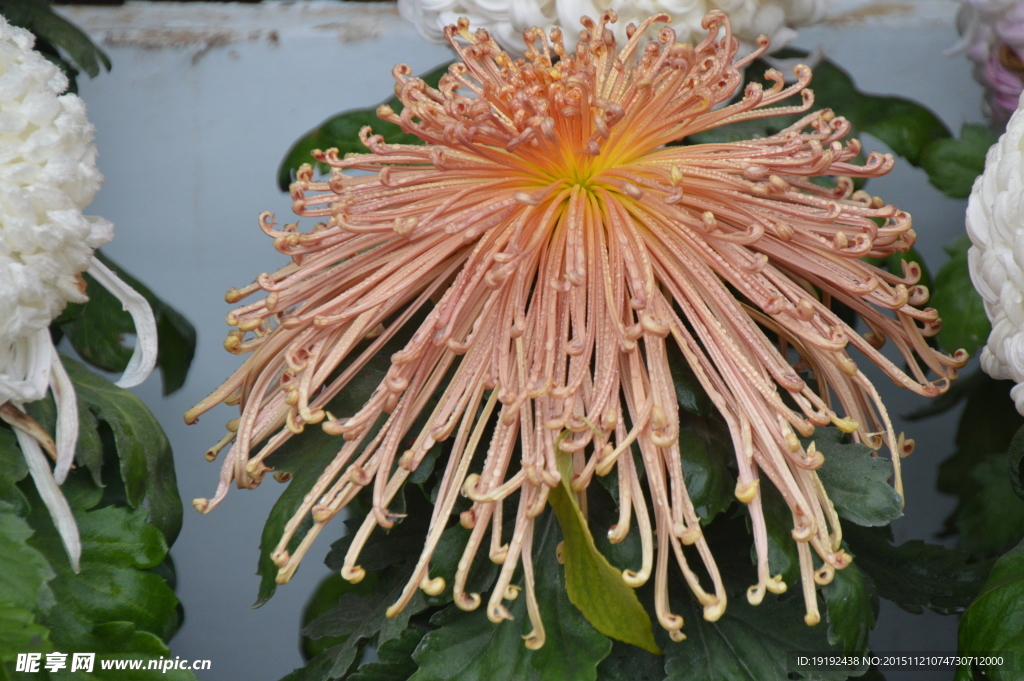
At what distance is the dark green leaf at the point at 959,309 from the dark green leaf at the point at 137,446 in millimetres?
525

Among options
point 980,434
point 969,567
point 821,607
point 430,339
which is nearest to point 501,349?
point 430,339

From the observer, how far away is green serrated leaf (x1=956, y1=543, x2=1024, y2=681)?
0.46 meters

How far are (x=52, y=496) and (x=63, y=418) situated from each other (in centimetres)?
4

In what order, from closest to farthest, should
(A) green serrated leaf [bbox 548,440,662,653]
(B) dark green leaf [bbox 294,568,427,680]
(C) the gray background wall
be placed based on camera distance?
(A) green serrated leaf [bbox 548,440,662,653] < (B) dark green leaf [bbox 294,568,427,680] < (C) the gray background wall

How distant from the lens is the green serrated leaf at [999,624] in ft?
1.50

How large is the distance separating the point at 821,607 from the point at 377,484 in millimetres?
251

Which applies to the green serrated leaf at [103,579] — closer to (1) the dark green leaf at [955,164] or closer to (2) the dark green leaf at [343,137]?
(2) the dark green leaf at [343,137]

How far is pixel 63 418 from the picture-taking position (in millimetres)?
488

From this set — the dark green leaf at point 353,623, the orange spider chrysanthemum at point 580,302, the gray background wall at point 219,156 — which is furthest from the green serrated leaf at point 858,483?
the gray background wall at point 219,156

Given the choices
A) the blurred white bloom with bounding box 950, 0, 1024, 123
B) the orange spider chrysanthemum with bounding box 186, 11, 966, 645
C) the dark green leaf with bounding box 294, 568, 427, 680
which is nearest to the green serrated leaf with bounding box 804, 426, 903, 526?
the orange spider chrysanthemum with bounding box 186, 11, 966, 645

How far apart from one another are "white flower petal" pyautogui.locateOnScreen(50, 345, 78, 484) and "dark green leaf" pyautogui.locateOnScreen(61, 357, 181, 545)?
0.11ft

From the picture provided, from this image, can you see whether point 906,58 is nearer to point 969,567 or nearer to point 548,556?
point 969,567

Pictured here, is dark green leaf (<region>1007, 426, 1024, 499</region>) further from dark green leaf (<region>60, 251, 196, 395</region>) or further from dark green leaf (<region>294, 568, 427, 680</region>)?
dark green leaf (<region>60, 251, 196, 395</region>)

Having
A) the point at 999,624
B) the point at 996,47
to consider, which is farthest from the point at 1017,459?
the point at 996,47
